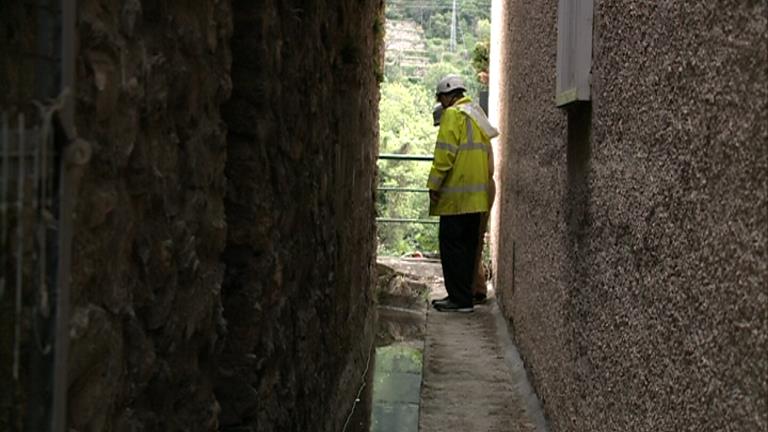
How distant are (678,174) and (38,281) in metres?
1.08

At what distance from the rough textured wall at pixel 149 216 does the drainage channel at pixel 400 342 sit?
8.09 feet

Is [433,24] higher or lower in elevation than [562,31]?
higher

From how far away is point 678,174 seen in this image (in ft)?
6.15

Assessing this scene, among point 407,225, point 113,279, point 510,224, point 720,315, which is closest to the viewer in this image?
point 720,315

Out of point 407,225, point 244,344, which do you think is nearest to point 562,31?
point 244,344

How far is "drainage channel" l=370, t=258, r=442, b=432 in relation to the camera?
5227 millimetres

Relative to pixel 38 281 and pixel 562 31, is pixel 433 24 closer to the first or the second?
pixel 562 31

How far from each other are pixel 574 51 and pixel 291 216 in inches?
39.2

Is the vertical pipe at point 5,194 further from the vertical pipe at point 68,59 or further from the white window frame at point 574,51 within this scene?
the white window frame at point 574,51

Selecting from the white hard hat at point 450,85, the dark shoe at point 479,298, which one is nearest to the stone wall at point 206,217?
the white hard hat at point 450,85

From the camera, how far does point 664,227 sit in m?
1.97

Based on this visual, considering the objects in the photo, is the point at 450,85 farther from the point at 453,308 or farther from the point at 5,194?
the point at 5,194

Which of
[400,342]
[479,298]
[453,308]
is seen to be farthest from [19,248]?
[479,298]

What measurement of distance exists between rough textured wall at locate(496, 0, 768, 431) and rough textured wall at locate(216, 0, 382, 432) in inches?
33.8
